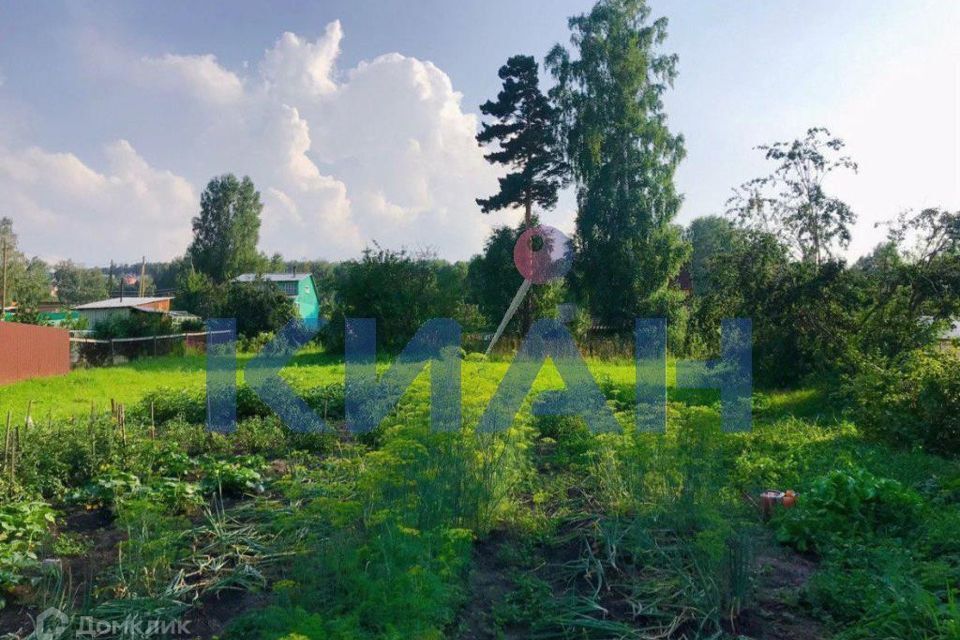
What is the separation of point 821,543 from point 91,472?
515 cm

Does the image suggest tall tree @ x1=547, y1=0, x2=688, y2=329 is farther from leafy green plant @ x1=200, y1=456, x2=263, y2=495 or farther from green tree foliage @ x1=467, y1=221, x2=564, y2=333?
leafy green plant @ x1=200, y1=456, x2=263, y2=495

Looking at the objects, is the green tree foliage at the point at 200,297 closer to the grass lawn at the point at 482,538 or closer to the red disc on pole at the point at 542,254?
the red disc on pole at the point at 542,254

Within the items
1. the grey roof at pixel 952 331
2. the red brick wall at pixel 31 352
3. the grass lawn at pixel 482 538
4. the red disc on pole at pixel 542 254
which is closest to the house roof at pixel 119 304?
the red brick wall at pixel 31 352

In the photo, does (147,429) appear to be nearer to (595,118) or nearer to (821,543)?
(821,543)

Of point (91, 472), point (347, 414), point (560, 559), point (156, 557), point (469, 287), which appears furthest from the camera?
point (469, 287)

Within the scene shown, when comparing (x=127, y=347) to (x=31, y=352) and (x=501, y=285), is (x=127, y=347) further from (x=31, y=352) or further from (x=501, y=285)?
(x=501, y=285)

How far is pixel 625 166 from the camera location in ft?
64.1

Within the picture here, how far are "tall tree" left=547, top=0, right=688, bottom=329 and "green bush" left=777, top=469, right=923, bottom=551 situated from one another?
15255 millimetres

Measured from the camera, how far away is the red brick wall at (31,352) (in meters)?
12.6

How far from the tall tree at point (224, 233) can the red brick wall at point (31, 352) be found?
25317 millimetres

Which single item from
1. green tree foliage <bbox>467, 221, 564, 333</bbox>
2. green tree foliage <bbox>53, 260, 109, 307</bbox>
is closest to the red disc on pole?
green tree foliage <bbox>467, 221, 564, 333</bbox>

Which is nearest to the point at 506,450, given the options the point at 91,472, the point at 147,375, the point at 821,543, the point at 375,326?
the point at 821,543

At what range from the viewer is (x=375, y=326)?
17250mm

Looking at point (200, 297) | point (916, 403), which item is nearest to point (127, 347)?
point (200, 297)
